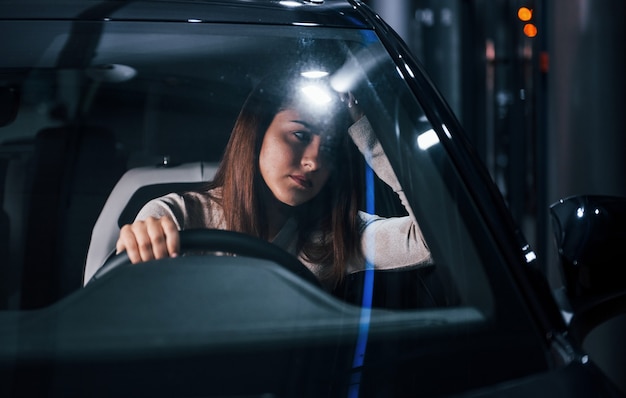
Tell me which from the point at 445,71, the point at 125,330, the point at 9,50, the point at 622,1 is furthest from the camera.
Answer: the point at 445,71

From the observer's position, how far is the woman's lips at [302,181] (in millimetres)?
1678

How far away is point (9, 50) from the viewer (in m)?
1.77

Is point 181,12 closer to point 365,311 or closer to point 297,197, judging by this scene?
point 297,197

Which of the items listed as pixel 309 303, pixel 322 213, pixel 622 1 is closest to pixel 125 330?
pixel 309 303

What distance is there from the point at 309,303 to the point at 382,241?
206 mm

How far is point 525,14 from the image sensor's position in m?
9.70

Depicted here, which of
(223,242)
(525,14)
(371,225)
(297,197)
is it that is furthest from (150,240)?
(525,14)

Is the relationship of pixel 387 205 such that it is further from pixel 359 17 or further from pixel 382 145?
pixel 359 17

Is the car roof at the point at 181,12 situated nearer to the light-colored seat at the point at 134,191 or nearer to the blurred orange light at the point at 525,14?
the light-colored seat at the point at 134,191

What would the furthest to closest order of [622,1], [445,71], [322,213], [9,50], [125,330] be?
[445,71], [622,1], [9,50], [322,213], [125,330]

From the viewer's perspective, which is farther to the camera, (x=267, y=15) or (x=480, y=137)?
(x=480, y=137)

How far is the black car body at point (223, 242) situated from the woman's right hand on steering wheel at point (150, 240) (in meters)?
0.05

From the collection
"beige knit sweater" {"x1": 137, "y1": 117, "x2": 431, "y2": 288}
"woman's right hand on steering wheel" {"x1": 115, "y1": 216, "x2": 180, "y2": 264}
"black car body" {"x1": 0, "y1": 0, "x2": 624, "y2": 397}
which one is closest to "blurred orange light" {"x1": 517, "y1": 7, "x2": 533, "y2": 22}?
"black car body" {"x1": 0, "y1": 0, "x2": 624, "y2": 397}

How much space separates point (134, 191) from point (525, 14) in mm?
8406
